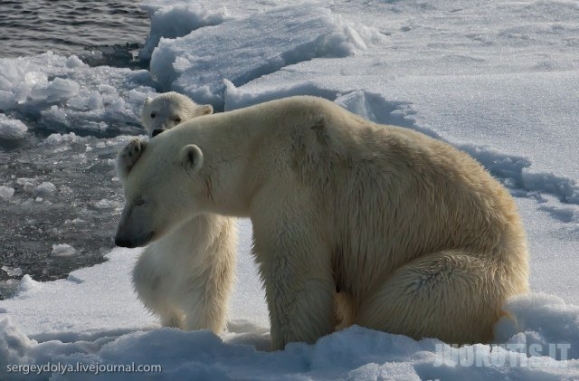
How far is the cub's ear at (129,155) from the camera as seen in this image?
12.3ft

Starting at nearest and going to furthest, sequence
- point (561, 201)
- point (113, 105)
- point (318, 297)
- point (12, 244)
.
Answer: point (318, 297) < point (561, 201) < point (12, 244) < point (113, 105)

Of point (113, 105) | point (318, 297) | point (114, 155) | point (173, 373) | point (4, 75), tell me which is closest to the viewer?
point (173, 373)

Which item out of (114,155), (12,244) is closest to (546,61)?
(114,155)

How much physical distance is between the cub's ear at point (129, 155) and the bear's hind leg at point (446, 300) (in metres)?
1.10

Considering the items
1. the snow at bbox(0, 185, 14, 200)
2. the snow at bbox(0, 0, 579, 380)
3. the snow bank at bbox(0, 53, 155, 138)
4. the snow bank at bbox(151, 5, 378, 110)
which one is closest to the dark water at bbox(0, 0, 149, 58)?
the snow at bbox(0, 0, 579, 380)

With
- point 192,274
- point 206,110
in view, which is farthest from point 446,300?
point 206,110

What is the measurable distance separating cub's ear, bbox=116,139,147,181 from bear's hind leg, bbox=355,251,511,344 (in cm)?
110

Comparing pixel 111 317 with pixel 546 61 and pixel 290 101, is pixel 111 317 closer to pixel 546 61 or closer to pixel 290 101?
pixel 290 101

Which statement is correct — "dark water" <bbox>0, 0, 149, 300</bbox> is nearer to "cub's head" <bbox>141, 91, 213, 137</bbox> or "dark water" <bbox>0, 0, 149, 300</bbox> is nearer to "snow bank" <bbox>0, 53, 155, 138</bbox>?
"snow bank" <bbox>0, 53, 155, 138</bbox>

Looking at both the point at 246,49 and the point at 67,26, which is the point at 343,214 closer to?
the point at 246,49

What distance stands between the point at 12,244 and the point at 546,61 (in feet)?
15.0

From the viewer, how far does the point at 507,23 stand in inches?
371

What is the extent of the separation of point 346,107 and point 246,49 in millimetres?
2501

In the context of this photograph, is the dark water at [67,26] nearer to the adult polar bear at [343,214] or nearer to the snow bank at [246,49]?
the snow bank at [246,49]
